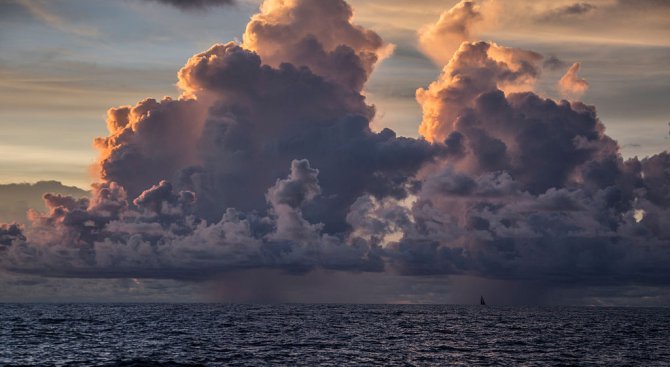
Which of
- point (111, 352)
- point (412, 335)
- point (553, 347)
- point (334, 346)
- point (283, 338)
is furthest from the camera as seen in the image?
point (412, 335)

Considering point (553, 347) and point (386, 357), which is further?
point (553, 347)

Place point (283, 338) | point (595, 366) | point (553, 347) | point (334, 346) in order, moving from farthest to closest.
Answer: point (283, 338), point (553, 347), point (334, 346), point (595, 366)

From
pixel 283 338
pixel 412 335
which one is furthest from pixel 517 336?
pixel 283 338

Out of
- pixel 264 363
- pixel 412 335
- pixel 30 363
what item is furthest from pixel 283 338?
pixel 30 363

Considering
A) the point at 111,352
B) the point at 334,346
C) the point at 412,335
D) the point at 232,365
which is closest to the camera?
the point at 232,365

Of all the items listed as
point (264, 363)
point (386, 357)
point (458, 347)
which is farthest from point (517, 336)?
point (264, 363)

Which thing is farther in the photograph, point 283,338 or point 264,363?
point 283,338

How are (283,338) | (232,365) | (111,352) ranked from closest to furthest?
(232,365) < (111,352) < (283,338)

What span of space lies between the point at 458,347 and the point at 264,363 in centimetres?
4253

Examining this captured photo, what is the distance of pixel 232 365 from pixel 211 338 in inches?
1984

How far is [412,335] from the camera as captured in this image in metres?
163

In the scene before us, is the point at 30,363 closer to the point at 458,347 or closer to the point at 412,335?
the point at 458,347

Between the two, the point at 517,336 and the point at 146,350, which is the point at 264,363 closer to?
the point at 146,350

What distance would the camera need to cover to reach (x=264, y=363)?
330 ft
